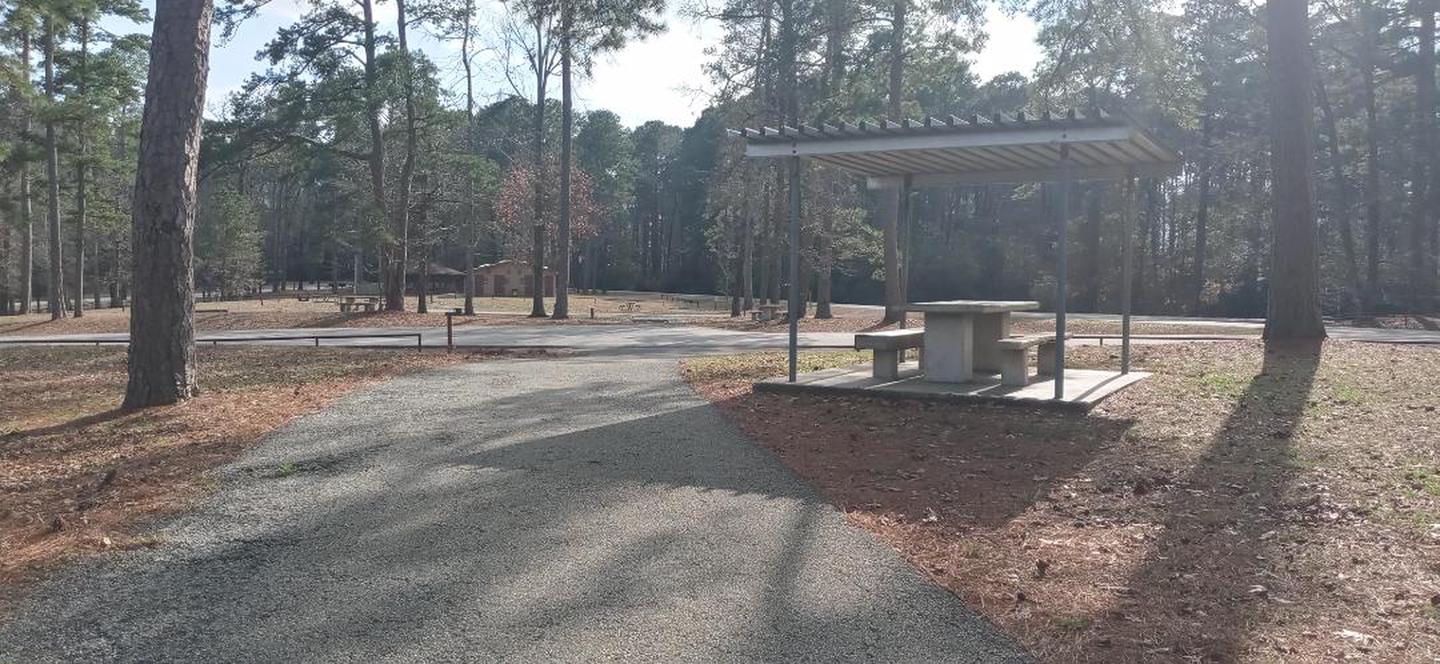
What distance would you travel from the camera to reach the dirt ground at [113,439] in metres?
4.95

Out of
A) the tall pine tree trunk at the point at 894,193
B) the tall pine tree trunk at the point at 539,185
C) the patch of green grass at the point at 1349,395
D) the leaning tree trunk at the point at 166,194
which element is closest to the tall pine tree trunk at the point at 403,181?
the tall pine tree trunk at the point at 539,185

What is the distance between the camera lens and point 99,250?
5278 cm

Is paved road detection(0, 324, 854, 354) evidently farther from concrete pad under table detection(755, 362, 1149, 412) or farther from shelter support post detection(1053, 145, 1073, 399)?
shelter support post detection(1053, 145, 1073, 399)

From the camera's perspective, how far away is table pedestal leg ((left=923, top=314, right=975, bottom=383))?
362 inches

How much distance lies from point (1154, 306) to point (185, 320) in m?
46.2

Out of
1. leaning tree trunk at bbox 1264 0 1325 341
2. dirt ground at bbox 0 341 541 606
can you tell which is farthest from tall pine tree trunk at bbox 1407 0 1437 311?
dirt ground at bbox 0 341 541 606

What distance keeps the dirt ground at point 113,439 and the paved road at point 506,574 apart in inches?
13.2

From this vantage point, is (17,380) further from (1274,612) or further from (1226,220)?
(1226,220)

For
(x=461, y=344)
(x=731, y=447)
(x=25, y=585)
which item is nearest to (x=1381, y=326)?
(x=461, y=344)

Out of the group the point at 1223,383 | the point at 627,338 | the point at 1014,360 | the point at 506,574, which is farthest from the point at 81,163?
the point at 1223,383

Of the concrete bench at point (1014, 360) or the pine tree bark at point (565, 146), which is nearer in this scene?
the concrete bench at point (1014, 360)

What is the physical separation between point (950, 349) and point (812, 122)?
55.8 feet

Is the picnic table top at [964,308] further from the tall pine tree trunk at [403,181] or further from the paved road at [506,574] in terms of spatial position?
the tall pine tree trunk at [403,181]

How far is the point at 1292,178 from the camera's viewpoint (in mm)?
12773
